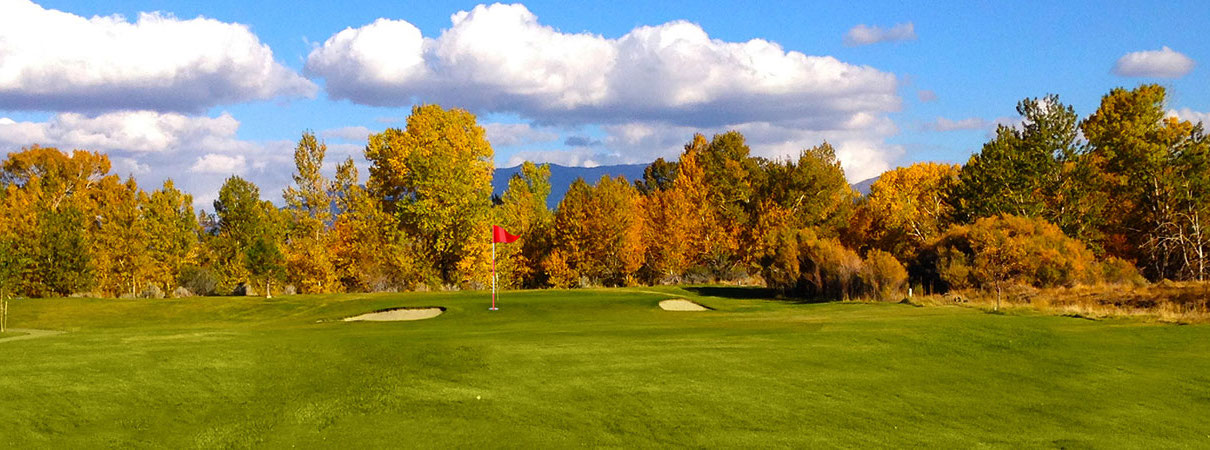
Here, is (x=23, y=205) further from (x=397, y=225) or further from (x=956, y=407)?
(x=956, y=407)

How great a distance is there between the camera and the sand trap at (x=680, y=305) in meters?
36.2

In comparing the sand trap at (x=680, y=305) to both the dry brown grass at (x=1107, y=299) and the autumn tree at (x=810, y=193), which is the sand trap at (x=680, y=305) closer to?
the dry brown grass at (x=1107, y=299)

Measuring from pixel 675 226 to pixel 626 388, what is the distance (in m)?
54.7

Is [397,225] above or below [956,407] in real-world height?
above

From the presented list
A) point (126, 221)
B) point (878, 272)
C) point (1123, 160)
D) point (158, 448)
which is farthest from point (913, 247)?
point (158, 448)

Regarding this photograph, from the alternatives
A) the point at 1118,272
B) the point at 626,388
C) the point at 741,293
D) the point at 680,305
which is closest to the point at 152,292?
the point at 741,293

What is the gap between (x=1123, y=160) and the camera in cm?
5678

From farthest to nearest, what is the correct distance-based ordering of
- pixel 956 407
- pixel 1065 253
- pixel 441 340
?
1. pixel 1065 253
2. pixel 441 340
3. pixel 956 407

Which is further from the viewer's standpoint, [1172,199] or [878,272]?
[1172,199]

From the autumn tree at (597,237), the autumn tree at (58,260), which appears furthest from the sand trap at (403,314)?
the autumn tree at (58,260)

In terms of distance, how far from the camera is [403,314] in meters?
34.7

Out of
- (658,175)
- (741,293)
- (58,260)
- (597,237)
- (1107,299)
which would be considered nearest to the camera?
(1107,299)

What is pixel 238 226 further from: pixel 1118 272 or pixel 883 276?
pixel 1118 272

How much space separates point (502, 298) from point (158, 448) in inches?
1107
